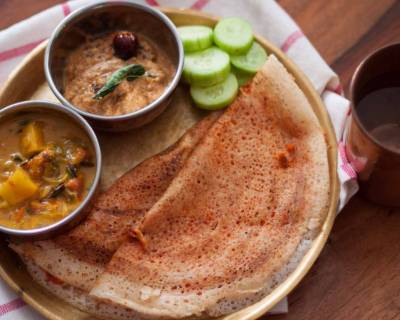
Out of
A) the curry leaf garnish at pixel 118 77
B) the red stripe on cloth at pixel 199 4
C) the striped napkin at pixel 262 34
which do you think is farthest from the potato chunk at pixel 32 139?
the red stripe on cloth at pixel 199 4

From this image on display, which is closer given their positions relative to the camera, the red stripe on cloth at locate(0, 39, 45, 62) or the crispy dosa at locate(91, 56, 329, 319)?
the crispy dosa at locate(91, 56, 329, 319)

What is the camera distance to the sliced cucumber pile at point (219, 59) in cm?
388

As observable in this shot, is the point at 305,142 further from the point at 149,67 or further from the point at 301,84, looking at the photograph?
the point at 149,67

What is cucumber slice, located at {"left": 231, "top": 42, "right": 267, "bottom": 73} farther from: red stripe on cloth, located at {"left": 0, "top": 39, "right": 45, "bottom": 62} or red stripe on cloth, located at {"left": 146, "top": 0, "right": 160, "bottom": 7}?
red stripe on cloth, located at {"left": 0, "top": 39, "right": 45, "bottom": 62}

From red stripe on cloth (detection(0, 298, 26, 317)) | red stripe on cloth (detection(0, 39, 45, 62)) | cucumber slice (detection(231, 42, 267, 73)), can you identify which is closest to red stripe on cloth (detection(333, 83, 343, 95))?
cucumber slice (detection(231, 42, 267, 73))

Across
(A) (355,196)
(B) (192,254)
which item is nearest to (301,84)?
(A) (355,196)

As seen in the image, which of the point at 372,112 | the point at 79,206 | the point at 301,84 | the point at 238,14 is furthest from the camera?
the point at 238,14

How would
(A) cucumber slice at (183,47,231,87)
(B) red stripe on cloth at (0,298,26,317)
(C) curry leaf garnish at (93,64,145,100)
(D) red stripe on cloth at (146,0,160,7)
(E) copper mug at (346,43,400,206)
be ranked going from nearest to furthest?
(E) copper mug at (346,43,400,206) < (B) red stripe on cloth at (0,298,26,317) < (C) curry leaf garnish at (93,64,145,100) < (A) cucumber slice at (183,47,231,87) < (D) red stripe on cloth at (146,0,160,7)

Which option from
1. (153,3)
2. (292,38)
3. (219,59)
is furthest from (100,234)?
(292,38)

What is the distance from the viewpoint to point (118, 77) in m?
3.76

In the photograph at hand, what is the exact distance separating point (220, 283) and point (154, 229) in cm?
46

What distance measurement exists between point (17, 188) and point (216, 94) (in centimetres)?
126

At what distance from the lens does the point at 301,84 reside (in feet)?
13.1

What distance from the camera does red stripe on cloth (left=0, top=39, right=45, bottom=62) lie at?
13.7 feet
